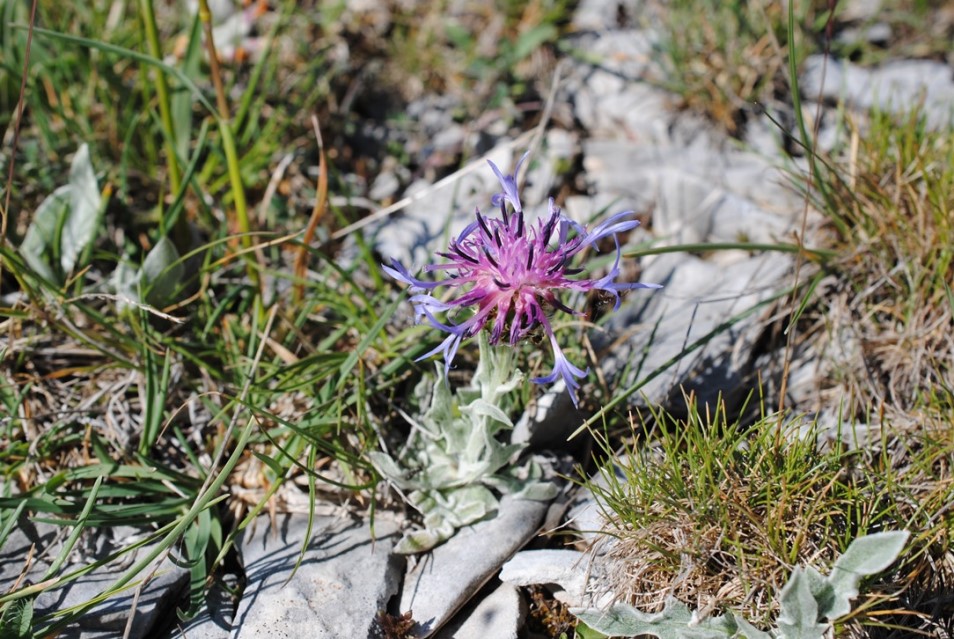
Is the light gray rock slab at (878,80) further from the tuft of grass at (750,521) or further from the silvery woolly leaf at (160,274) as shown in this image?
the silvery woolly leaf at (160,274)

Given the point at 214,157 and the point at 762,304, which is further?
the point at 214,157

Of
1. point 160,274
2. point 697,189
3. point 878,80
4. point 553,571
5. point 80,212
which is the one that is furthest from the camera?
point 878,80

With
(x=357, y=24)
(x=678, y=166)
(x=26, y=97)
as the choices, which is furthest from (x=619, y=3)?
(x=26, y=97)

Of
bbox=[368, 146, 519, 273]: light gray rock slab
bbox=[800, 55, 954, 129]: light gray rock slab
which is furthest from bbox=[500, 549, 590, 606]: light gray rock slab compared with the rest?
bbox=[800, 55, 954, 129]: light gray rock slab

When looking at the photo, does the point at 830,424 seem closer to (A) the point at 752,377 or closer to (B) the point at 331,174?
(A) the point at 752,377

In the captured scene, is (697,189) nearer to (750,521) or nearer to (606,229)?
(606,229)

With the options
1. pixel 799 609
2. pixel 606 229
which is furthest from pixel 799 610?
pixel 606 229
